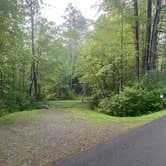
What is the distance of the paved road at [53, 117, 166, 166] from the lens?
11.5 ft

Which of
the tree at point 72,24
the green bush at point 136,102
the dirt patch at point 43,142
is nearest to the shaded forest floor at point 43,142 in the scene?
the dirt patch at point 43,142

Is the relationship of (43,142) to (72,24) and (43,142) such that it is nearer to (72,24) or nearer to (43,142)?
(43,142)

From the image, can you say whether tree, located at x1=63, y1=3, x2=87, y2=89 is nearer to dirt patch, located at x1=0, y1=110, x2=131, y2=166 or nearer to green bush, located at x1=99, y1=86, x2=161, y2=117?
green bush, located at x1=99, y1=86, x2=161, y2=117

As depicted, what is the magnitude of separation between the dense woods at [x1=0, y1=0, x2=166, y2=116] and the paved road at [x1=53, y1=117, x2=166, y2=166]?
5406 mm

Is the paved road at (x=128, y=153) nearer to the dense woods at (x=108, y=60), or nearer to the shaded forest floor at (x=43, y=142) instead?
the shaded forest floor at (x=43, y=142)

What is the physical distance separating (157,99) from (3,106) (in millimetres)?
8070

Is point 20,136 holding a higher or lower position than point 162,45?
lower

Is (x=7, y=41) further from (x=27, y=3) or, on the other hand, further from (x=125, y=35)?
(x=125, y=35)

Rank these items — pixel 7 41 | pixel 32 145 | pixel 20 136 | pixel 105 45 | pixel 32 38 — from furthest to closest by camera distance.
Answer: pixel 32 38 → pixel 105 45 → pixel 7 41 → pixel 20 136 → pixel 32 145

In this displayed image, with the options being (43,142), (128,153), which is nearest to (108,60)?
(43,142)

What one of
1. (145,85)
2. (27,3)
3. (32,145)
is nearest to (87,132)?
(32,145)

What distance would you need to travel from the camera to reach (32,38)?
49.8 feet

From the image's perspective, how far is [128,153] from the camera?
392 cm

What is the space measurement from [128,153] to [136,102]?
733cm
